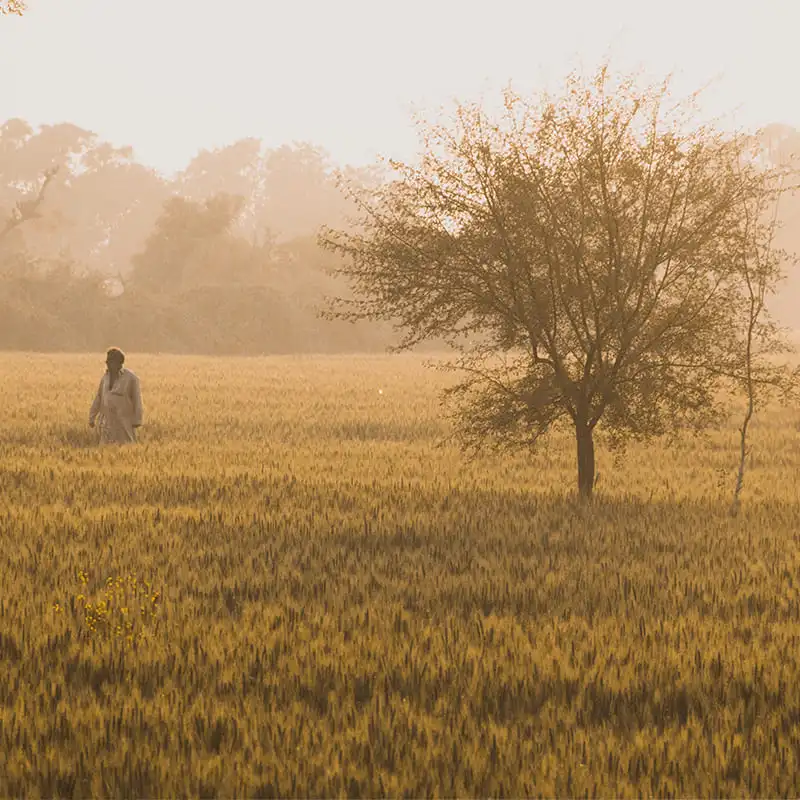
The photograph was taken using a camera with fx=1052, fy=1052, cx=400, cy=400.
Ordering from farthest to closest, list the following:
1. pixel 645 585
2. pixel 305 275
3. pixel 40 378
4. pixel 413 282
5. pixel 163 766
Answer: pixel 305 275 → pixel 40 378 → pixel 413 282 → pixel 645 585 → pixel 163 766

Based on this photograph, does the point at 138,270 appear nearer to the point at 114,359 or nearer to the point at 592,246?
the point at 114,359

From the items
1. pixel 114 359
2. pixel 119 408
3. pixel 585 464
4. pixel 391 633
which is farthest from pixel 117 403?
pixel 391 633

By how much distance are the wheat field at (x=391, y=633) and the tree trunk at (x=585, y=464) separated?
443 millimetres

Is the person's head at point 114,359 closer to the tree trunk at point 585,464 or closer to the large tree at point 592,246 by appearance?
the large tree at point 592,246

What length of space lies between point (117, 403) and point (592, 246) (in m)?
8.54

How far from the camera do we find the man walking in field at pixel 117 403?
16344mm

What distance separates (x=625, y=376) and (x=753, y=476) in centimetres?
431

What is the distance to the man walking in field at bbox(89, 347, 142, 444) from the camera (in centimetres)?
1634

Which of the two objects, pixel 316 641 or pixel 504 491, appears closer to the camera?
pixel 316 641

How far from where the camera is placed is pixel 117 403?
16969 mm

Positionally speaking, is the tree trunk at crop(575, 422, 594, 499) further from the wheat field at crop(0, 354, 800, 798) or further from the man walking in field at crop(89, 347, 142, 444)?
the man walking in field at crop(89, 347, 142, 444)

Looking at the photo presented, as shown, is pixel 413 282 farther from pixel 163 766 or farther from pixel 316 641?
pixel 163 766

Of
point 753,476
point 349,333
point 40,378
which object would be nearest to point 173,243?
point 349,333

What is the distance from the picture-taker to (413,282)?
11906 mm
